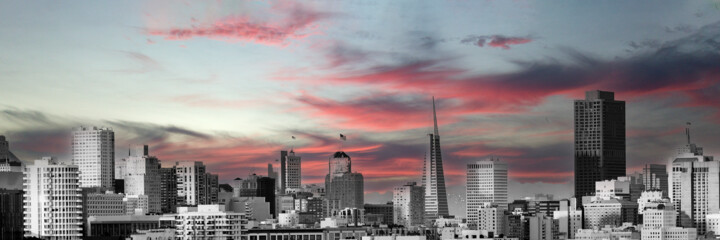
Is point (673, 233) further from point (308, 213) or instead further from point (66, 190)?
point (66, 190)

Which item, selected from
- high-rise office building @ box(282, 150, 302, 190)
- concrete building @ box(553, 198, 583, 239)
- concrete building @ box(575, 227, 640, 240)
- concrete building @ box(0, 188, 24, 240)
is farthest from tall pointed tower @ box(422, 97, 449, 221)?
concrete building @ box(0, 188, 24, 240)

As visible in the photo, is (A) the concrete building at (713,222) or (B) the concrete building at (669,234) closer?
(B) the concrete building at (669,234)

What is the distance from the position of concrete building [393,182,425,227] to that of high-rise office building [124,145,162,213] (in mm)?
10795

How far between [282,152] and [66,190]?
39.6 feet

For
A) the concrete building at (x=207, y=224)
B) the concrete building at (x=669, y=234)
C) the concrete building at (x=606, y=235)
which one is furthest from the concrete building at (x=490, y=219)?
the concrete building at (x=207, y=224)

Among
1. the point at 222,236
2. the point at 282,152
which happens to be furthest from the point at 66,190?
the point at 282,152

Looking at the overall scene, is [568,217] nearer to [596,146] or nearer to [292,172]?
[596,146]

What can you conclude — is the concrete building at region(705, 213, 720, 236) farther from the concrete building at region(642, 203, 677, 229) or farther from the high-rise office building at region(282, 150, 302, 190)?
the high-rise office building at region(282, 150, 302, 190)

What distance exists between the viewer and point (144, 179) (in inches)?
2267

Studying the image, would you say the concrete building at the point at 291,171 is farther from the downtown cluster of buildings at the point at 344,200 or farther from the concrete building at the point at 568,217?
the concrete building at the point at 568,217

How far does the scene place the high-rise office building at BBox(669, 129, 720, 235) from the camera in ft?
190

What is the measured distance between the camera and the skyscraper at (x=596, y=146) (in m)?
68.2

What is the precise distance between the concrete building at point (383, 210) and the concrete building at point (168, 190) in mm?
9299

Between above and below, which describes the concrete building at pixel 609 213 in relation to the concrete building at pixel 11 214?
below
